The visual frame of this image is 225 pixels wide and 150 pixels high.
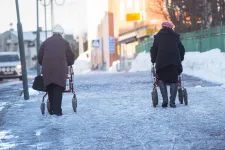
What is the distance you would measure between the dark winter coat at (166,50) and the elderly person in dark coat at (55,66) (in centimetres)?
160

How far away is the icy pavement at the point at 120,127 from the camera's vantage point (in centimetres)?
697

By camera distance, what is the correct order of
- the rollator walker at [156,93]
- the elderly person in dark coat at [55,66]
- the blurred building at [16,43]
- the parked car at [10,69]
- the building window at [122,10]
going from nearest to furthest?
the elderly person in dark coat at [55,66], the rollator walker at [156,93], the parked car at [10,69], the building window at [122,10], the blurred building at [16,43]

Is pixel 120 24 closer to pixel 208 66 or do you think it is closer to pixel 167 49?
pixel 208 66

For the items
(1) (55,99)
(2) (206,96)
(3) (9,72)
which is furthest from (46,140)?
(3) (9,72)

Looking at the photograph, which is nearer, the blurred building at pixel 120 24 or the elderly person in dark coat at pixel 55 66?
the elderly person in dark coat at pixel 55 66

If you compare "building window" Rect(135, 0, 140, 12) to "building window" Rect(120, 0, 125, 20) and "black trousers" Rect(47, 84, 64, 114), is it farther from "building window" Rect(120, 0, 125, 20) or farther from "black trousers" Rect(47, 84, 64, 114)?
"black trousers" Rect(47, 84, 64, 114)

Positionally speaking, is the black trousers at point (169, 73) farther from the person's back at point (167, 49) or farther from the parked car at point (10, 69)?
the parked car at point (10, 69)

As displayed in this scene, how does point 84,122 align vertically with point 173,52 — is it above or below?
below

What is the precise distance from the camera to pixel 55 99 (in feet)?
33.8

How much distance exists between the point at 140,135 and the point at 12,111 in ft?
15.2

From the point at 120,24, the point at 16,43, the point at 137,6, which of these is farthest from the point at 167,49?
the point at 16,43

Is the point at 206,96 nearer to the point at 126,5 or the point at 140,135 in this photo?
the point at 140,135

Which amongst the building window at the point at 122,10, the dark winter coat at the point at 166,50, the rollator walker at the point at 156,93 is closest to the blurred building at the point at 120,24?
the building window at the point at 122,10

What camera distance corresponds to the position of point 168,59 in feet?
35.0
